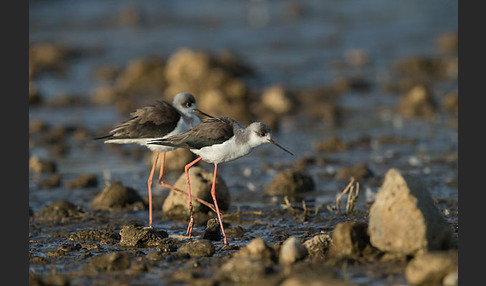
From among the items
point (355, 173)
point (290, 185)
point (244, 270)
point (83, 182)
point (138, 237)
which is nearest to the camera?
point (244, 270)

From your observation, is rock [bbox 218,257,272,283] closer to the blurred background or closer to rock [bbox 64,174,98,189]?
the blurred background

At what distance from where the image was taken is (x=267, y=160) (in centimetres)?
1277

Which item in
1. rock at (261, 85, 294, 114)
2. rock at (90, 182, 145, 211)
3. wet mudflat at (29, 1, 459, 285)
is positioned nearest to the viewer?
wet mudflat at (29, 1, 459, 285)

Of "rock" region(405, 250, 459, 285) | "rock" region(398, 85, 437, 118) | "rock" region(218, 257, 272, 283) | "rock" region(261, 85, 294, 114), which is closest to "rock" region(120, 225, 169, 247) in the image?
"rock" region(218, 257, 272, 283)

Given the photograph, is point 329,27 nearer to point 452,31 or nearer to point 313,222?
point 452,31

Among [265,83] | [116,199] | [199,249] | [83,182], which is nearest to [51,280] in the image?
[199,249]

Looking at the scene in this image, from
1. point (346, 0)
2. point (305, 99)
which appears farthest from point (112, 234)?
point (346, 0)

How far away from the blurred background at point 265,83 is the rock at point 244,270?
3808 mm

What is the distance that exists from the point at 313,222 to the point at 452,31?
1888 cm

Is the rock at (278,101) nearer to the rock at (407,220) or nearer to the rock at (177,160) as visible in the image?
the rock at (177,160)

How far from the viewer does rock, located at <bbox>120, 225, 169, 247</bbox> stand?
26.2ft

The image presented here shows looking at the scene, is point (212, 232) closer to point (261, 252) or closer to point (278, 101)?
point (261, 252)

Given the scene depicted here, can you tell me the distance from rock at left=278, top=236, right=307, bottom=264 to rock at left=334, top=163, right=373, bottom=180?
4.27 metres

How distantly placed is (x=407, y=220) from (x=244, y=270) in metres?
1.49
